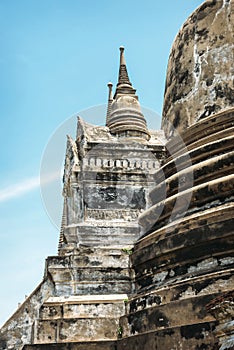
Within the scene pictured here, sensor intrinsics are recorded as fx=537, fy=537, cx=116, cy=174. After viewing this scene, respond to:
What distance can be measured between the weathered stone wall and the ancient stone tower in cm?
1

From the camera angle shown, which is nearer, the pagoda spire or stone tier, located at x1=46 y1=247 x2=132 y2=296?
stone tier, located at x1=46 y1=247 x2=132 y2=296

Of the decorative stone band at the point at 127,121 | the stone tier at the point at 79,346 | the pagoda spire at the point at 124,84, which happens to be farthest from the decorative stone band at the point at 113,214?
the pagoda spire at the point at 124,84

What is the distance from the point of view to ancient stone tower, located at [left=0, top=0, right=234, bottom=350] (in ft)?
16.4

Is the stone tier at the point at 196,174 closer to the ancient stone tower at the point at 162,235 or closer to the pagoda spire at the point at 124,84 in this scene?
the ancient stone tower at the point at 162,235

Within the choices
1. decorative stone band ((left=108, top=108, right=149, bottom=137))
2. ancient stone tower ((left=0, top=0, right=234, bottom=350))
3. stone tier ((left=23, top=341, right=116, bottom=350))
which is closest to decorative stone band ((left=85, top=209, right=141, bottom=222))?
ancient stone tower ((left=0, top=0, right=234, bottom=350))

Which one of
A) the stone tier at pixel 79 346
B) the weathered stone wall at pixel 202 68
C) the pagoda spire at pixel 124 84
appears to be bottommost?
the stone tier at pixel 79 346

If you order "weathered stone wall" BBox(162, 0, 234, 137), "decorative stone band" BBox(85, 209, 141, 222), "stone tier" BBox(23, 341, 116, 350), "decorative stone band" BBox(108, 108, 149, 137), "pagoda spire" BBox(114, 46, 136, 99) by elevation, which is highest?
"pagoda spire" BBox(114, 46, 136, 99)

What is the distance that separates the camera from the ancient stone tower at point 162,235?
4.99 meters

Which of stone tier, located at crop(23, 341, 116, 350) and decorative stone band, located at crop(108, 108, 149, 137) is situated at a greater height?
decorative stone band, located at crop(108, 108, 149, 137)

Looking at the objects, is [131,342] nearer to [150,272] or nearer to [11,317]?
[150,272]

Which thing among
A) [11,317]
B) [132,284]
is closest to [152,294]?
[132,284]

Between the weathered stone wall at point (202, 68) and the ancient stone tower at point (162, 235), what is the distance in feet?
0.05

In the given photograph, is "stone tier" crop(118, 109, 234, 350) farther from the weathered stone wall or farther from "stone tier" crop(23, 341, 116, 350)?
the weathered stone wall

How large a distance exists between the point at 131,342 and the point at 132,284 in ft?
5.14
